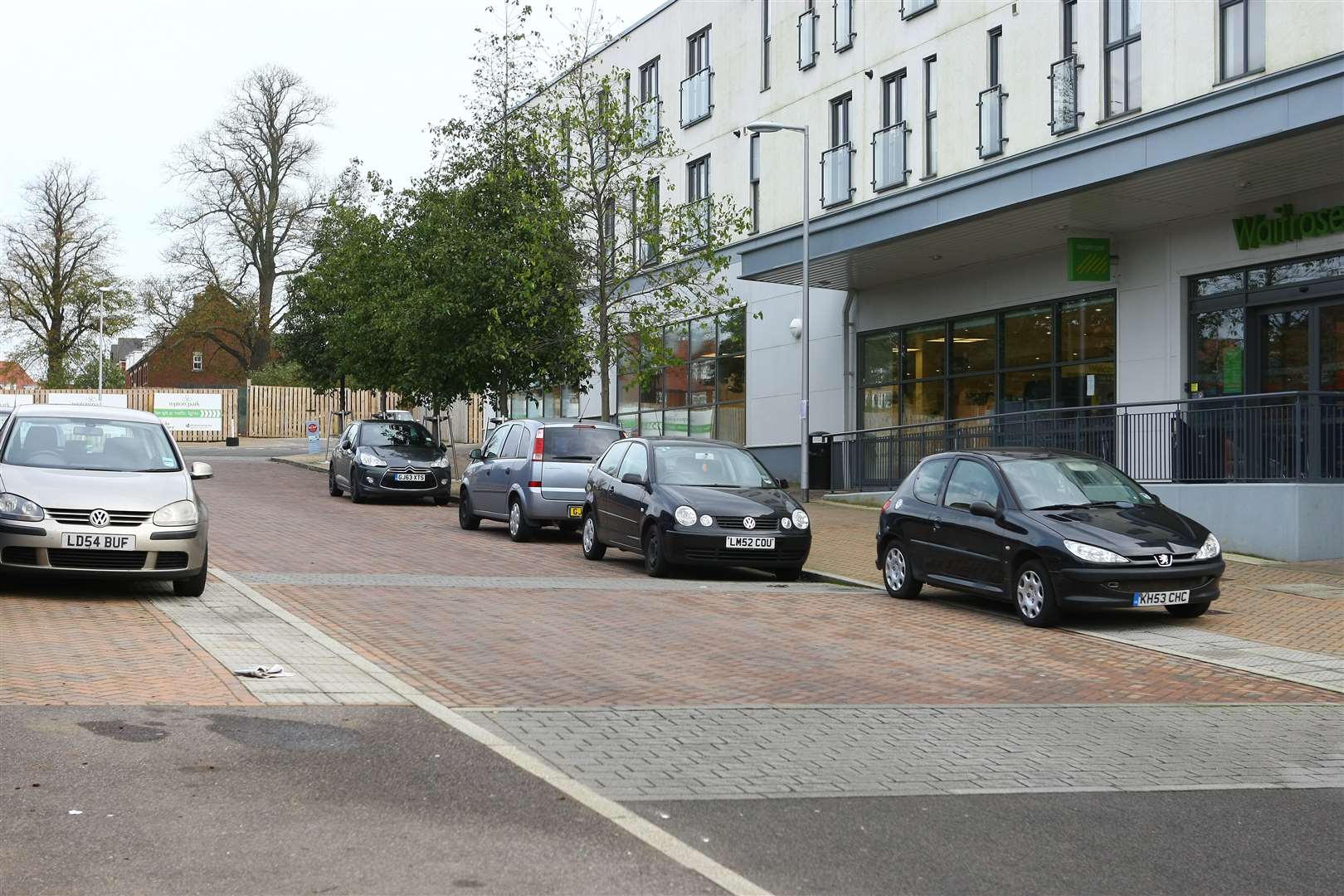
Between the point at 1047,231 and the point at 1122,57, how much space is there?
2812 mm

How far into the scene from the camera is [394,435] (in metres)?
28.9

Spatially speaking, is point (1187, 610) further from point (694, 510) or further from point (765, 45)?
point (765, 45)

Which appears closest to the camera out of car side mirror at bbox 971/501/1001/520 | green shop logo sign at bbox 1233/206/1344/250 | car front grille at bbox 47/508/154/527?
car front grille at bbox 47/508/154/527

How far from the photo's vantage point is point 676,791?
6.36 meters

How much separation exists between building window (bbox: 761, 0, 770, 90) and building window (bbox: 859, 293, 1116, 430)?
23.0 ft

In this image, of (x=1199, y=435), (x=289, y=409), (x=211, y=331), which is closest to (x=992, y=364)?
(x=1199, y=435)

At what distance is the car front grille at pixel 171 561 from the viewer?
11.9 meters

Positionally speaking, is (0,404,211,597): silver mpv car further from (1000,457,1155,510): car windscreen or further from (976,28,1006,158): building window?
(976,28,1006,158): building window

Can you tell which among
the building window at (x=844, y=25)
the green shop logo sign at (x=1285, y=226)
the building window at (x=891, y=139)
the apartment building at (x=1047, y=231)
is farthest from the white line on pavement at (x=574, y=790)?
the building window at (x=844, y=25)

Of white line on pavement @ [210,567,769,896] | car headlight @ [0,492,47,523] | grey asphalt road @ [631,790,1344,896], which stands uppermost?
car headlight @ [0,492,47,523]

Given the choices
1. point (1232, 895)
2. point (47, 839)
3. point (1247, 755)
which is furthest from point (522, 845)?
point (1247, 755)

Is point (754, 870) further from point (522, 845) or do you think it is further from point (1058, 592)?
point (1058, 592)

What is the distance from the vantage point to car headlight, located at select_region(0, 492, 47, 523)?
11508 millimetres

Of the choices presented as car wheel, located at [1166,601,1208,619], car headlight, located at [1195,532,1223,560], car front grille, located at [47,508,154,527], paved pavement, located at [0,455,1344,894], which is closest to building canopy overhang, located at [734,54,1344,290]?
car headlight, located at [1195,532,1223,560]
